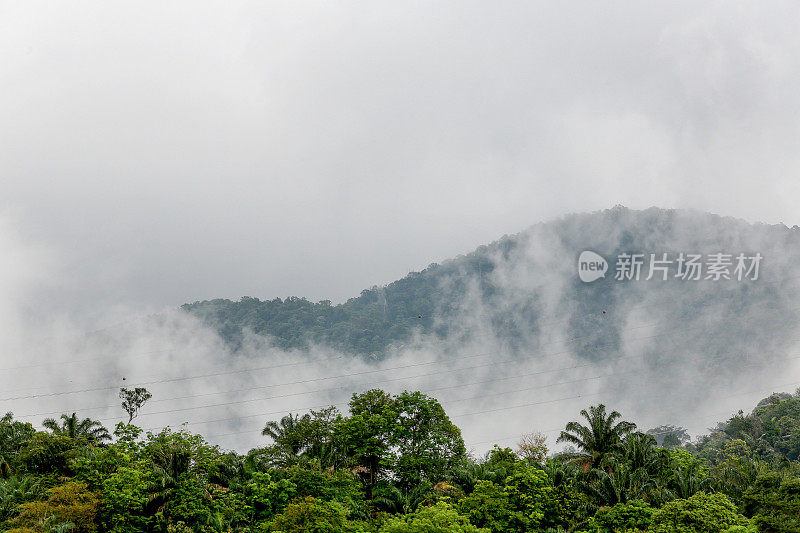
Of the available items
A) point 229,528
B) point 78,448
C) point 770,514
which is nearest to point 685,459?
point 770,514

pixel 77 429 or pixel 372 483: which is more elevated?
pixel 77 429

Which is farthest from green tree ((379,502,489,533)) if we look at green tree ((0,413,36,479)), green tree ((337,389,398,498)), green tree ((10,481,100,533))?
green tree ((0,413,36,479))

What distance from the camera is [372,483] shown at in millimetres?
54094

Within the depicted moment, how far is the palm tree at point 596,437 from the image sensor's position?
52.1m

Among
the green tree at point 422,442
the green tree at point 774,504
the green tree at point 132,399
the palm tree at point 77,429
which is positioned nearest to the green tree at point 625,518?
the green tree at point 774,504

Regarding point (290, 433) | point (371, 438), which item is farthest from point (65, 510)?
point (371, 438)

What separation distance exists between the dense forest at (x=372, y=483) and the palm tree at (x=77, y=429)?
16 cm

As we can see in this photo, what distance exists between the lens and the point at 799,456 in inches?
3297

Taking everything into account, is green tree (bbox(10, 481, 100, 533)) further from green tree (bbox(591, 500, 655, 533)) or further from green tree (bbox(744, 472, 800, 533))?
green tree (bbox(744, 472, 800, 533))

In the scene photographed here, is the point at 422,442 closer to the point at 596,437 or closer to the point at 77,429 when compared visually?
the point at 596,437

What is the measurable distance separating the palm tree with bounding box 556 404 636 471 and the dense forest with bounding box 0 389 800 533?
11cm

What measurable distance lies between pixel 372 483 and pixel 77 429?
89.0 feet

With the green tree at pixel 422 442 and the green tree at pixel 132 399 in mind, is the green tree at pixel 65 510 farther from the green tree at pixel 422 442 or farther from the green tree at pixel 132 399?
the green tree at pixel 132 399

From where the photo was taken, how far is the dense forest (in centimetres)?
3703
